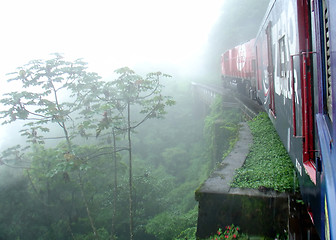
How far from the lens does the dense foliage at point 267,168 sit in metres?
4.48

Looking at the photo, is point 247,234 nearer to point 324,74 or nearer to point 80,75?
point 324,74

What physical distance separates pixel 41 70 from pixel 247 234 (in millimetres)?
8089

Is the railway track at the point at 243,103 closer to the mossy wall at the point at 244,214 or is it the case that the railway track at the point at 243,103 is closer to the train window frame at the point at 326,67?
the mossy wall at the point at 244,214

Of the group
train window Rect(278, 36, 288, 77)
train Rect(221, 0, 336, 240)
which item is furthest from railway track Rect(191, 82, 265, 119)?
train Rect(221, 0, 336, 240)

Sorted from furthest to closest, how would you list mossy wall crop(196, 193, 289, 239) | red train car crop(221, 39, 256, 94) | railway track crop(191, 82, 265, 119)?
railway track crop(191, 82, 265, 119) → red train car crop(221, 39, 256, 94) → mossy wall crop(196, 193, 289, 239)

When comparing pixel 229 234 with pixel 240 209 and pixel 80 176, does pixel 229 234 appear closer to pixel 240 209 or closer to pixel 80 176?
pixel 240 209

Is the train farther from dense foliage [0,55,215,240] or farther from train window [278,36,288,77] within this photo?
dense foliage [0,55,215,240]

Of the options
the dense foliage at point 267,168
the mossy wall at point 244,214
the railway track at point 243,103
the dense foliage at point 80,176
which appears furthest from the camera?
the railway track at point 243,103

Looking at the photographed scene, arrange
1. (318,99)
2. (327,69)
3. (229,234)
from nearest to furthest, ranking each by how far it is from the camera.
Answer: (327,69) < (318,99) < (229,234)

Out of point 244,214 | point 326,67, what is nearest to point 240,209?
point 244,214

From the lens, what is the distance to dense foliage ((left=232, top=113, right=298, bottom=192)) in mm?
4477

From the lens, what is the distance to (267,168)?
516 centimetres

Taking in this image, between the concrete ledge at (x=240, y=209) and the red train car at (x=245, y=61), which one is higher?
the red train car at (x=245, y=61)

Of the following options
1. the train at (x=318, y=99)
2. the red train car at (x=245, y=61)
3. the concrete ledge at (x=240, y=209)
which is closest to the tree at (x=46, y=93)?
the concrete ledge at (x=240, y=209)
